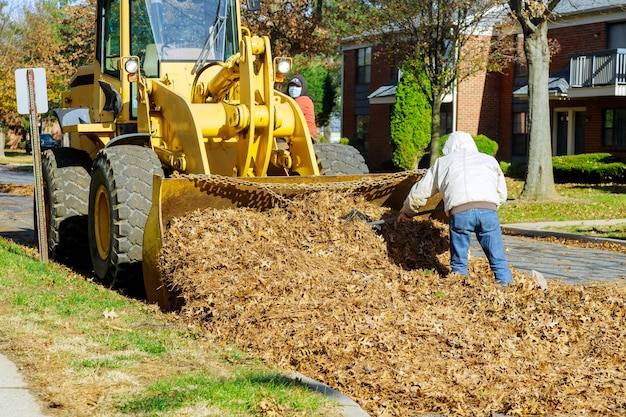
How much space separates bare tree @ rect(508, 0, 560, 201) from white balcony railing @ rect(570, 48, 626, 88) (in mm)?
9219

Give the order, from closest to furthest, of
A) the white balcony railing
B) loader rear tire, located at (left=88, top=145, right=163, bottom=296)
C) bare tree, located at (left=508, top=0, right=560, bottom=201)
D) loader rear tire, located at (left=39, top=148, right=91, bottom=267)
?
1. loader rear tire, located at (left=88, top=145, right=163, bottom=296)
2. loader rear tire, located at (left=39, top=148, right=91, bottom=267)
3. bare tree, located at (left=508, top=0, right=560, bottom=201)
4. the white balcony railing

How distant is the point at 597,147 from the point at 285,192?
27.2 m

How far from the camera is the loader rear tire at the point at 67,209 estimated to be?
35.8ft

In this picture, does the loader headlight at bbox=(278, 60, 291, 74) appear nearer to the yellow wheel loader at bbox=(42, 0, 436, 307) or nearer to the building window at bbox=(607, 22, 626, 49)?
the yellow wheel loader at bbox=(42, 0, 436, 307)

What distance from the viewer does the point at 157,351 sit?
21.4ft

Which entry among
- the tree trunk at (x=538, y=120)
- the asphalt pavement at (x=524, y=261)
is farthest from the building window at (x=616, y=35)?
the asphalt pavement at (x=524, y=261)

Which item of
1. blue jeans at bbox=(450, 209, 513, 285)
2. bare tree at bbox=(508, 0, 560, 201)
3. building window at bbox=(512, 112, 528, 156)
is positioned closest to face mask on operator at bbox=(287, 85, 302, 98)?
blue jeans at bbox=(450, 209, 513, 285)

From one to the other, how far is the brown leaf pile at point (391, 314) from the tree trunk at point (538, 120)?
551 inches

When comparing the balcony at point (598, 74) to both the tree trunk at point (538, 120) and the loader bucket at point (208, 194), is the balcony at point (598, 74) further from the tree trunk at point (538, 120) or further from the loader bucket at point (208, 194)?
the loader bucket at point (208, 194)

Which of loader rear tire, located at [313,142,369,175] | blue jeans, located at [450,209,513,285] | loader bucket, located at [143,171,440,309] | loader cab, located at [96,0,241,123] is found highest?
loader cab, located at [96,0,241,123]

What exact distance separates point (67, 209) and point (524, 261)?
19.3 feet

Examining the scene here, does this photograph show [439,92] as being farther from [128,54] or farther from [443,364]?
[443,364]

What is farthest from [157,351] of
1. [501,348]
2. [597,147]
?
[597,147]

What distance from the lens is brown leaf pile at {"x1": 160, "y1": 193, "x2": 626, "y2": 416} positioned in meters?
5.77
